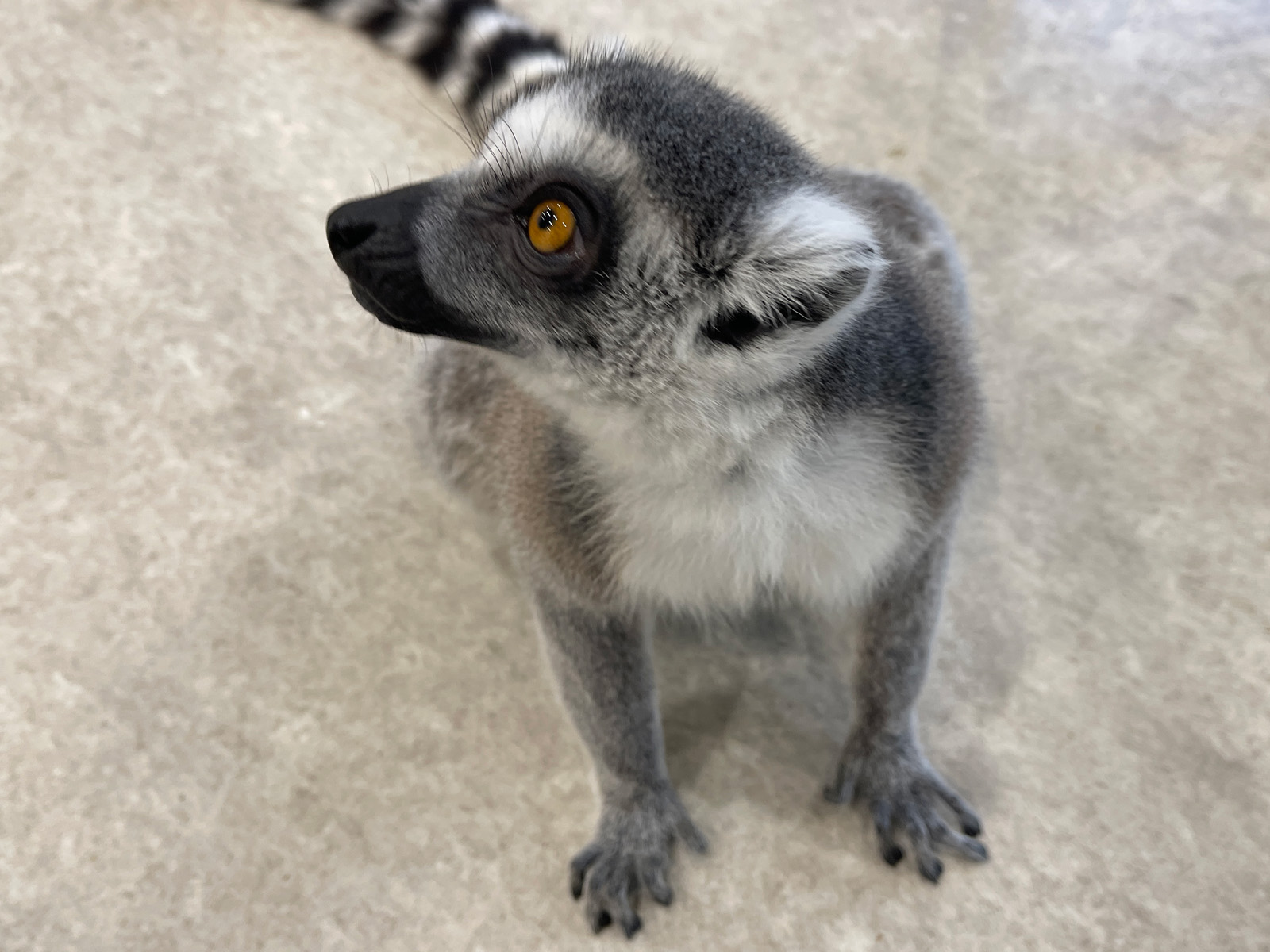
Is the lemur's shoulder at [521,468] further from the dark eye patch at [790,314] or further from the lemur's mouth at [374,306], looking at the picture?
the dark eye patch at [790,314]

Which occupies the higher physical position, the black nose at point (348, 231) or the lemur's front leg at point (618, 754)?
the black nose at point (348, 231)

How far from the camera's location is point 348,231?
66.3 inches

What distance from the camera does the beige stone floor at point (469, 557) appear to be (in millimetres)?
2354

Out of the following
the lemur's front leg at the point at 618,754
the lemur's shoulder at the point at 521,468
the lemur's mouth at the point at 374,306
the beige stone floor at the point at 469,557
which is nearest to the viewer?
the lemur's mouth at the point at 374,306

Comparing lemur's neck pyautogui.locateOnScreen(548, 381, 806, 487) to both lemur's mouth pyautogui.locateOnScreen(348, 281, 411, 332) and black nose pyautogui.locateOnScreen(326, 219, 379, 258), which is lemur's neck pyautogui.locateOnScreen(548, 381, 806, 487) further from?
black nose pyautogui.locateOnScreen(326, 219, 379, 258)

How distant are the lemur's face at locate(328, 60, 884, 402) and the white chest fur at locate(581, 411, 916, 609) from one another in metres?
0.19

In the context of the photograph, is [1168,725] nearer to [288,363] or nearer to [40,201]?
[288,363]

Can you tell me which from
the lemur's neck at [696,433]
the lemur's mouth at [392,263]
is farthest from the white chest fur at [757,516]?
the lemur's mouth at [392,263]

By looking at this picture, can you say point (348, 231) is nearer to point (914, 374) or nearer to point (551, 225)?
point (551, 225)

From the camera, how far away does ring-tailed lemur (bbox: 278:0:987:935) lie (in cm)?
159

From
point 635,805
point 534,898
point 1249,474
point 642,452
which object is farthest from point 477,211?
point 1249,474

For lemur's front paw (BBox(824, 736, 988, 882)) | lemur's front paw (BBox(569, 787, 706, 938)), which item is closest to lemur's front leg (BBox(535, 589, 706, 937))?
lemur's front paw (BBox(569, 787, 706, 938))

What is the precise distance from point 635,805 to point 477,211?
151cm

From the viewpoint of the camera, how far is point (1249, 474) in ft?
9.71
